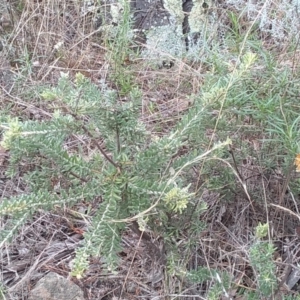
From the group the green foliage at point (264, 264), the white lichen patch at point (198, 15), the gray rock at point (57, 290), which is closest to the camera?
the green foliage at point (264, 264)

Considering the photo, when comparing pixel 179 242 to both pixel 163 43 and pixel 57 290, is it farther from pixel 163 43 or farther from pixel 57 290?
pixel 163 43

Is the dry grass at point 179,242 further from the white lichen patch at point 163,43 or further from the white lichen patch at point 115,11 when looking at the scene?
the white lichen patch at point 115,11

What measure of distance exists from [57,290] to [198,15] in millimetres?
1416

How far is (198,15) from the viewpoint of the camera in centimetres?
262

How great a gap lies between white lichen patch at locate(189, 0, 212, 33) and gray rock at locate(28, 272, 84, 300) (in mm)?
1340

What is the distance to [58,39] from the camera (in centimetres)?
269

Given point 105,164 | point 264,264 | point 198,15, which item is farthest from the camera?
point 198,15

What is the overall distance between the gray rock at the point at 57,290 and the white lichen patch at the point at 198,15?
4.40 ft

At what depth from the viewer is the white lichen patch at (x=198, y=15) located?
2.60 meters

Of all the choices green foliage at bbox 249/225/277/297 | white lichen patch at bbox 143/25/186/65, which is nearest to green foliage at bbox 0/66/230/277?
green foliage at bbox 249/225/277/297

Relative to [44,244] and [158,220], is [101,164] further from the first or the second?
[44,244]

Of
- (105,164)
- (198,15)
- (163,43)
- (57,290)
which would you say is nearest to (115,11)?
(163,43)

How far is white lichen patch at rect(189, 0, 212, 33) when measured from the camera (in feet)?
8.52

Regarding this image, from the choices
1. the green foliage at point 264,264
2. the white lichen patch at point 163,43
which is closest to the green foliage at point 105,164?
the green foliage at point 264,264
